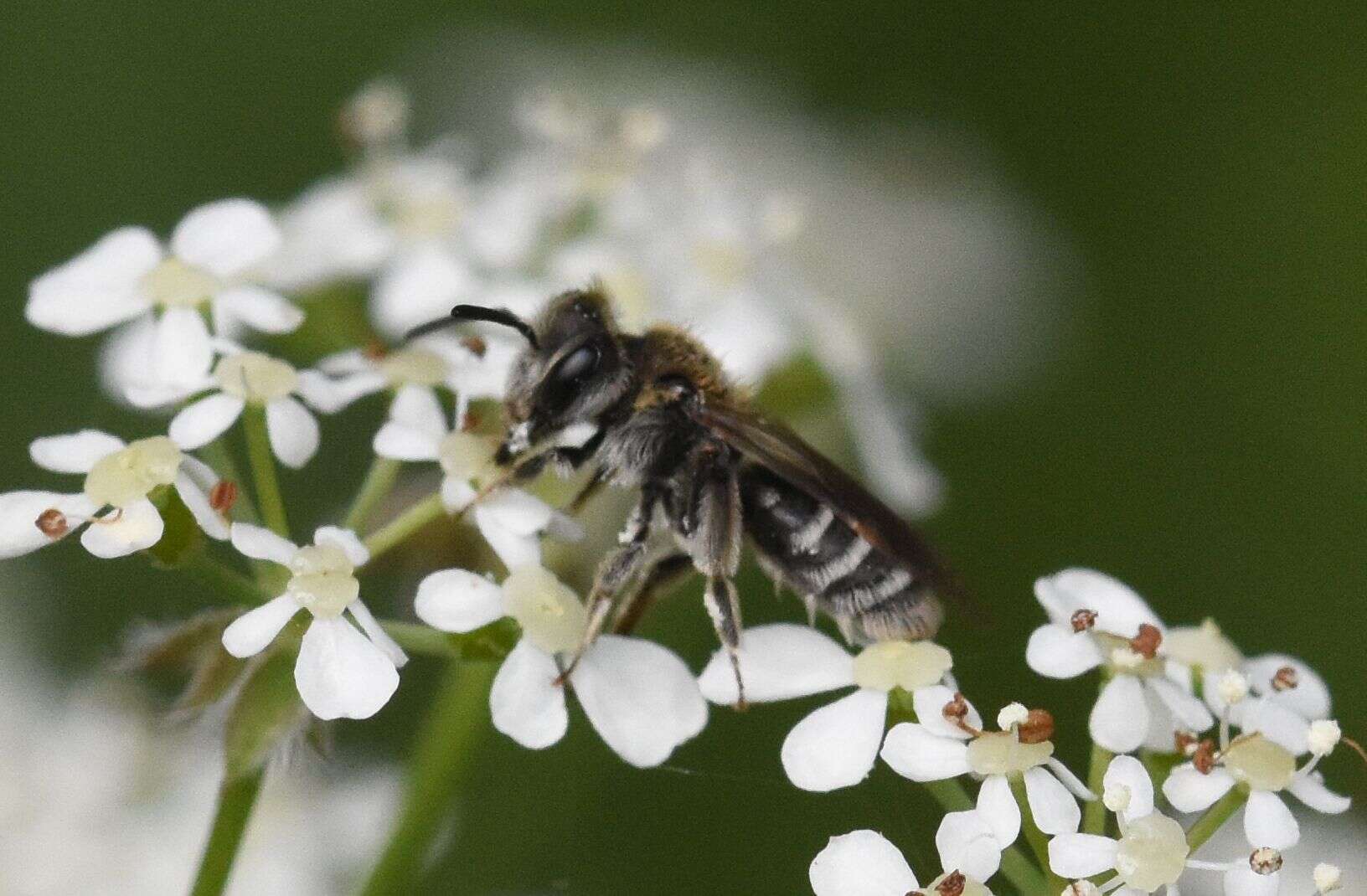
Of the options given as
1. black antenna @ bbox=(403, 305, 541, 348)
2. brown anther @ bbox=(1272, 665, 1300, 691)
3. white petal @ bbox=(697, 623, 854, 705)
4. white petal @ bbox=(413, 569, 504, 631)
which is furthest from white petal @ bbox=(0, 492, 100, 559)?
brown anther @ bbox=(1272, 665, 1300, 691)

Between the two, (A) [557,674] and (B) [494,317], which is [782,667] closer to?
(A) [557,674]

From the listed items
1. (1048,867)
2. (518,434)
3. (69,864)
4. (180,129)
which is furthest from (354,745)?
(180,129)

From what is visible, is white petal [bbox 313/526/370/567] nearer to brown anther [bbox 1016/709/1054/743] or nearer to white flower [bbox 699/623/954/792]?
white flower [bbox 699/623/954/792]

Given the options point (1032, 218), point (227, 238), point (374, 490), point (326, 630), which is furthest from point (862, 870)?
point (1032, 218)

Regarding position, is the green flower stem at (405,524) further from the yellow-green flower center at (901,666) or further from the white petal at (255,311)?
the yellow-green flower center at (901,666)

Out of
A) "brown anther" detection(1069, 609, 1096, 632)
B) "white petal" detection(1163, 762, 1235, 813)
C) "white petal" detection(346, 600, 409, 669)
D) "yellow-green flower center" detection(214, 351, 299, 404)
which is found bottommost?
"white petal" detection(346, 600, 409, 669)

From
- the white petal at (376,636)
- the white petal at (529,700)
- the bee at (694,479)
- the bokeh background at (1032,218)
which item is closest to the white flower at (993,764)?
the bee at (694,479)
